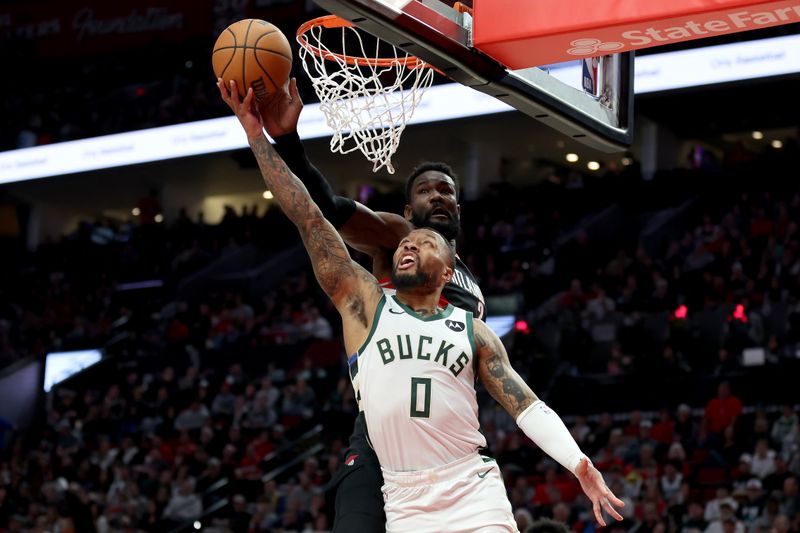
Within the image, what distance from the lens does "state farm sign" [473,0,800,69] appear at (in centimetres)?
448

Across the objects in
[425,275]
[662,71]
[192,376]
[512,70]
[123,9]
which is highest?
[123,9]

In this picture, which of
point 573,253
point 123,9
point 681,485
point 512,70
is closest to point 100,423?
point 573,253

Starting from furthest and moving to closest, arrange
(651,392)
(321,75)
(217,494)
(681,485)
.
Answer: (217,494) → (651,392) → (681,485) → (321,75)

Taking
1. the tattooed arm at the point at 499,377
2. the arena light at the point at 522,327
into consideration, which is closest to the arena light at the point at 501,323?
the arena light at the point at 522,327

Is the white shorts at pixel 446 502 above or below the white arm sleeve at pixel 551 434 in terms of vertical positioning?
below

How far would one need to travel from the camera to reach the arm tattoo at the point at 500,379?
15.6ft

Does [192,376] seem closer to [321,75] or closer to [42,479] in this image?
[42,479]

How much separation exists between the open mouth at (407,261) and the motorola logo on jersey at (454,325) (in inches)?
10.8

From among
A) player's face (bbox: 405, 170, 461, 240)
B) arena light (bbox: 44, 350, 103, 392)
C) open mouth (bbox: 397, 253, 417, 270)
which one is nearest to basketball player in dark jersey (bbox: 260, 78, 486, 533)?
player's face (bbox: 405, 170, 461, 240)

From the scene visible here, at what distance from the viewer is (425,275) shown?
467 centimetres

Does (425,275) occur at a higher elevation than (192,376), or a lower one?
higher

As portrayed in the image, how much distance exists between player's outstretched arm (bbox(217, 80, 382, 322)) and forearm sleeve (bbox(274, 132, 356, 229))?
0.56 feet

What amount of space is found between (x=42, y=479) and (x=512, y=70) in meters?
14.1

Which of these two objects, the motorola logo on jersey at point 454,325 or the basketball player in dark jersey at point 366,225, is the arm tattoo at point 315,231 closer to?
the basketball player in dark jersey at point 366,225
